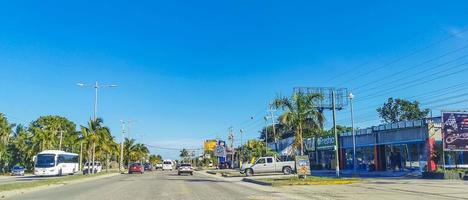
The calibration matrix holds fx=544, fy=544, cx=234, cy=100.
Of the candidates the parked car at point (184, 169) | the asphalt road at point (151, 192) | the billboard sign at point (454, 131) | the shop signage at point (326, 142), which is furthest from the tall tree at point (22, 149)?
the billboard sign at point (454, 131)

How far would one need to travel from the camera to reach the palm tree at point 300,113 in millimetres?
36594

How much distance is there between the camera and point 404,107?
10044 cm

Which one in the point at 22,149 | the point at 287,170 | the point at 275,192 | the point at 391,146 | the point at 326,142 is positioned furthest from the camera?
the point at 22,149

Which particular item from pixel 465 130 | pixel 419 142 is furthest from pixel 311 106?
pixel 419 142

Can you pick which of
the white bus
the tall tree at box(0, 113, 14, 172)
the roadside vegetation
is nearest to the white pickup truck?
the white bus

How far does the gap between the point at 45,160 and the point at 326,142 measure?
1332 inches

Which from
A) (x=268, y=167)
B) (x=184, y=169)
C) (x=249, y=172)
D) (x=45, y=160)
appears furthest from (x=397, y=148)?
(x=45, y=160)

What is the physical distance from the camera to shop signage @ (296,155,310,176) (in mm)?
34531

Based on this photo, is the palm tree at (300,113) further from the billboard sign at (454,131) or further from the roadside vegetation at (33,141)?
the roadside vegetation at (33,141)

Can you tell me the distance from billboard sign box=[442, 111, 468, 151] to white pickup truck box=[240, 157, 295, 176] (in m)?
16.3

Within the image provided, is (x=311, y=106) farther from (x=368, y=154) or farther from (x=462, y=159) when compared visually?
(x=368, y=154)

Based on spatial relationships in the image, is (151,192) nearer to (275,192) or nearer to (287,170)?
(275,192)

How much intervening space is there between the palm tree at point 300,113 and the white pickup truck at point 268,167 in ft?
50.8

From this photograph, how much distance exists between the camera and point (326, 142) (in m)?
69.1
